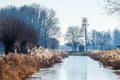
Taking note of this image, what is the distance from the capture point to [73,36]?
118 meters

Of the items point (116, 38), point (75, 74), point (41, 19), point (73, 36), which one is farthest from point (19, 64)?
point (116, 38)

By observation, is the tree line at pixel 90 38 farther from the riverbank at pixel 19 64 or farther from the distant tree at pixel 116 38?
the riverbank at pixel 19 64

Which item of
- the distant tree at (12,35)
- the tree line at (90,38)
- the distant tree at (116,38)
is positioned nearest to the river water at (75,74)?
the distant tree at (12,35)

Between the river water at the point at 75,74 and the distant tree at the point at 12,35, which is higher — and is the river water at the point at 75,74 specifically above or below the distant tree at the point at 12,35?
below

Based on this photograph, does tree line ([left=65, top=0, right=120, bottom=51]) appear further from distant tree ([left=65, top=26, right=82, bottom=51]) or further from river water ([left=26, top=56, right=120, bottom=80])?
river water ([left=26, top=56, right=120, bottom=80])

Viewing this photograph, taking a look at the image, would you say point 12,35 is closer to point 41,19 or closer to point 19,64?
point 19,64

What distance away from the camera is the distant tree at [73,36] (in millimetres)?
117688

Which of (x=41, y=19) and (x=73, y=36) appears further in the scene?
(x=73, y=36)

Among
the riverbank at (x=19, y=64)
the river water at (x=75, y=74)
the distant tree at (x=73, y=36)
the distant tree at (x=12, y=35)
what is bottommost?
the river water at (x=75, y=74)

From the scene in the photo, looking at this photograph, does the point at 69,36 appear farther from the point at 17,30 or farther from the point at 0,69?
the point at 0,69

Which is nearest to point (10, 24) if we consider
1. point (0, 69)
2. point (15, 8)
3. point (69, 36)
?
point (0, 69)

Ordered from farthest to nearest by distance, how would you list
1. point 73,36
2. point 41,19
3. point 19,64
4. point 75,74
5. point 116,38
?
1. point 116,38
2. point 73,36
3. point 41,19
4. point 75,74
5. point 19,64

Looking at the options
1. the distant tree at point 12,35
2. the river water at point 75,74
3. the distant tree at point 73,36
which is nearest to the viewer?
the river water at point 75,74

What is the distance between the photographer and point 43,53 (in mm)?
39094
